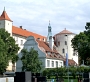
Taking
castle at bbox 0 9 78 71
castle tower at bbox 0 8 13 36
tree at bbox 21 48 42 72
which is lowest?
tree at bbox 21 48 42 72

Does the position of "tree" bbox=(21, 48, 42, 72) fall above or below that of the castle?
below

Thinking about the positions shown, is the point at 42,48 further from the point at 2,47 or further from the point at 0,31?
the point at 2,47

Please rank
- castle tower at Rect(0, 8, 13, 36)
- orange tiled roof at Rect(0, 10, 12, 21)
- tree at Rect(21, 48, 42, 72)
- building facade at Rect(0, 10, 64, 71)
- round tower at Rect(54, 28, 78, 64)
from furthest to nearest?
round tower at Rect(54, 28, 78, 64), orange tiled roof at Rect(0, 10, 12, 21), castle tower at Rect(0, 8, 13, 36), building facade at Rect(0, 10, 64, 71), tree at Rect(21, 48, 42, 72)

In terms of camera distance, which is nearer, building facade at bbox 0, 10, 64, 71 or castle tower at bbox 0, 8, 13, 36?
building facade at bbox 0, 10, 64, 71

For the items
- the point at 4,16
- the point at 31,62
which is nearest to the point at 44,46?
the point at 4,16

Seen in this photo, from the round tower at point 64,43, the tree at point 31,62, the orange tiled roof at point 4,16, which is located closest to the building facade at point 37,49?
the orange tiled roof at point 4,16

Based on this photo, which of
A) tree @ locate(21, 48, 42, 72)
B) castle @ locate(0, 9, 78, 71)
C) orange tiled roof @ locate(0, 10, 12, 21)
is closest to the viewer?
tree @ locate(21, 48, 42, 72)

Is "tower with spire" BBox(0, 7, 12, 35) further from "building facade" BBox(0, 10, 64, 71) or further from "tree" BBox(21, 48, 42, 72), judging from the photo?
"tree" BBox(21, 48, 42, 72)

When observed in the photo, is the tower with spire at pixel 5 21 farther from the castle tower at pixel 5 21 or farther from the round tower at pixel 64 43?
the round tower at pixel 64 43

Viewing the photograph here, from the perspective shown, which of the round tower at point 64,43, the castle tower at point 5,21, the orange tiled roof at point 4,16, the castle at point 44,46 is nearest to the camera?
the castle at point 44,46

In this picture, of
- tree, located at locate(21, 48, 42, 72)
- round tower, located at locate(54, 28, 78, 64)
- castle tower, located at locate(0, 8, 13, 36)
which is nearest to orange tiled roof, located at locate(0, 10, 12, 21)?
castle tower, located at locate(0, 8, 13, 36)

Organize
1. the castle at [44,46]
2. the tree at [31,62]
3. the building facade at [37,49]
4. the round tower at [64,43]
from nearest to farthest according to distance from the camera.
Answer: the tree at [31,62], the building facade at [37,49], the castle at [44,46], the round tower at [64,43]

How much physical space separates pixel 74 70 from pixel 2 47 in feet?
60.1

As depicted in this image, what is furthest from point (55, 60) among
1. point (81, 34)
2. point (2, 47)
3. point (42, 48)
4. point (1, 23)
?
point (2, 47)
